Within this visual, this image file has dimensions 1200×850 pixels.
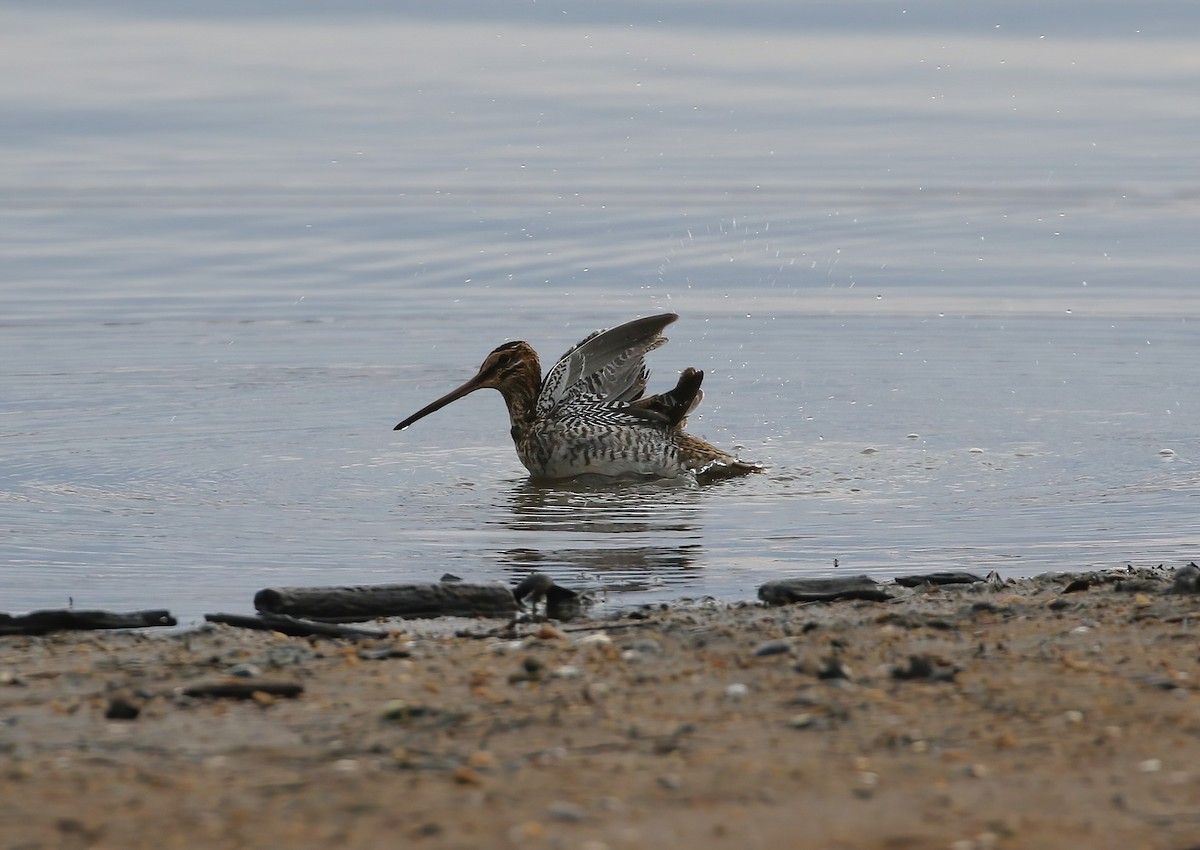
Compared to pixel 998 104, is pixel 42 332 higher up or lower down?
lower down

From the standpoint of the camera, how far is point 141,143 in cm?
3334

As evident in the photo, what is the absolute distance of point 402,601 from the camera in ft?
25.9

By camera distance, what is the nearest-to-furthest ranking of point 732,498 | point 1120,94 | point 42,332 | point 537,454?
point 732,498
point 537,454
point 42,332
point 1120,94

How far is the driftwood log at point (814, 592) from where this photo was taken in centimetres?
807

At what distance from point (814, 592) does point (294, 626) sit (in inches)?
82.6

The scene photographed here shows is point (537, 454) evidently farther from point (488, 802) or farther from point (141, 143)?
point (141, 143)

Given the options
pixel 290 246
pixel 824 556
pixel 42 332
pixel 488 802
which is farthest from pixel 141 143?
pixel 488 802

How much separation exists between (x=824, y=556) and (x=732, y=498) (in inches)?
71.9

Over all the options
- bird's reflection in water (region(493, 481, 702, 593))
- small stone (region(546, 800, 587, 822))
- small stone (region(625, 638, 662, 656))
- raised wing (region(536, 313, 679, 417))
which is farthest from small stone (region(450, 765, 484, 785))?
raised wing (region(536, 313, 679, 417))

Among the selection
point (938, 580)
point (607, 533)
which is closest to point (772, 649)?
point (938, 580)

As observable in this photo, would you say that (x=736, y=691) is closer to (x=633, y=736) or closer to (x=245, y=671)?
(x=633, y=736)

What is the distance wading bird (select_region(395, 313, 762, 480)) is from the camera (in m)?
12.1

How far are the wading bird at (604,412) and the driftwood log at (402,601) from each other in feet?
13.6

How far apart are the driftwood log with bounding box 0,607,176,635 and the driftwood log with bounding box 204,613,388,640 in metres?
0.24
